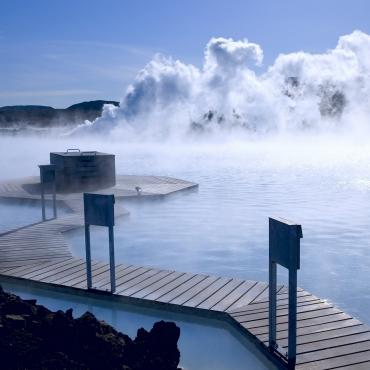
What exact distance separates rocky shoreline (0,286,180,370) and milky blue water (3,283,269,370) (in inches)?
23.6

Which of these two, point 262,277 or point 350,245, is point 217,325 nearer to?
point 262,277

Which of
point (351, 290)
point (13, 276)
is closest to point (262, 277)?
point (351, 290)

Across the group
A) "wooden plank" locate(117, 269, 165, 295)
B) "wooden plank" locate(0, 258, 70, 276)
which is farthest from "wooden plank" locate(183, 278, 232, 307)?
"wooden plank" locate(0, 258, 70, 276)

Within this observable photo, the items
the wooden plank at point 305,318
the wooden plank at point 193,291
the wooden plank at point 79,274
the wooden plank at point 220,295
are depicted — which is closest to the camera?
the wooden plank at point 305,318

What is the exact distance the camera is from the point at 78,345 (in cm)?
313

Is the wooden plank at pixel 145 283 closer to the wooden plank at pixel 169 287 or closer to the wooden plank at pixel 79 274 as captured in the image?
the wooden plank at pixel 169 287

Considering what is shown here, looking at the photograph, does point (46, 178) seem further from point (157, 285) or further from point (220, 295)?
point (220, 295)

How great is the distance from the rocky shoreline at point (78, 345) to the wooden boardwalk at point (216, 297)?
90 centimetres

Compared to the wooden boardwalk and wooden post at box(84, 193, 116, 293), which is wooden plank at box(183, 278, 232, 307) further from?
wooden post at box(84, 193, 116, 293)

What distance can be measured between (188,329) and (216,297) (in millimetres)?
516

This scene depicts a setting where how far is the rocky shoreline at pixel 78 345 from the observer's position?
295 centimetres

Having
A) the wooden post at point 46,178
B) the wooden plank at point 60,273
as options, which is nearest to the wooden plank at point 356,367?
the wooden plank at point 60,273

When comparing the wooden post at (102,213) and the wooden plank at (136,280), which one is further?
the wooden plank at (136,280)

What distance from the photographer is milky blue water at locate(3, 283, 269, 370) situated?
371 centimetres
